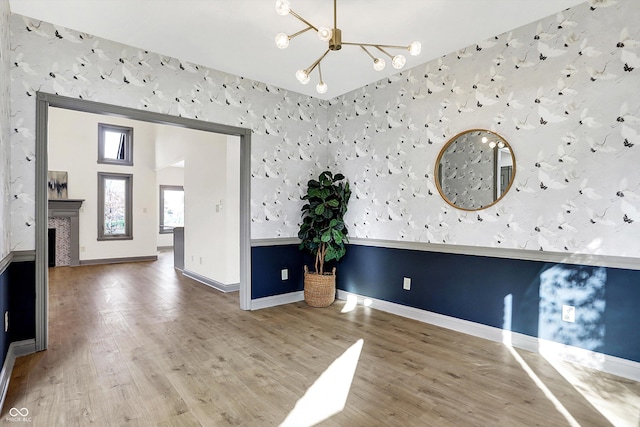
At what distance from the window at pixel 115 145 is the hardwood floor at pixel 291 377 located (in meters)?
5.18

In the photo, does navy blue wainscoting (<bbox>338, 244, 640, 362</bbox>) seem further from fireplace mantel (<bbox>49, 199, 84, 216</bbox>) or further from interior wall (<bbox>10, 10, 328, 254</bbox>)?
fireplace mantel (<bbox>49, 199, 84, 216</bbox>)

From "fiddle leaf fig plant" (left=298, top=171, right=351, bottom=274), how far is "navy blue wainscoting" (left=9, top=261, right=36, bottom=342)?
2612 millimetres

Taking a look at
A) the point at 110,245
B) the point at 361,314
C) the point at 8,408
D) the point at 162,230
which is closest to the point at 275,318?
the point at 361,314

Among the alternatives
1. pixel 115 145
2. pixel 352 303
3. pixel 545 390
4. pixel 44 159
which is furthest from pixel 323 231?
pixel 115 145

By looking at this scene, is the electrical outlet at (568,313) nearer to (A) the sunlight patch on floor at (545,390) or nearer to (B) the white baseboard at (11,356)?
(A) the sunlight patch on floor at (545,390)

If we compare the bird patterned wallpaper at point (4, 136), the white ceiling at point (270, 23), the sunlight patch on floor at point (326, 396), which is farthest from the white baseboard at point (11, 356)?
the white ceiling at point (270, 23)

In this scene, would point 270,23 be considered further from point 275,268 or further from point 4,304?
point 4,304

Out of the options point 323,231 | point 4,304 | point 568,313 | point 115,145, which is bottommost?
point 568,313

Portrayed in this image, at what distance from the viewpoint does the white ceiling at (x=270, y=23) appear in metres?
2.61

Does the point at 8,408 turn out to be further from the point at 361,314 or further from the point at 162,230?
the point at 162,230

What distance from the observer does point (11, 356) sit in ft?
8.31

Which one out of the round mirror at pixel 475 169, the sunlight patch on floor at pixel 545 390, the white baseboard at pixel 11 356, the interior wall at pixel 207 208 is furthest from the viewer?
the interior wall at pixel 207 208

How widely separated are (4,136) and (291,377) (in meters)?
2.64

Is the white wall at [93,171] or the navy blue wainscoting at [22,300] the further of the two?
the white wall at [93,171]
